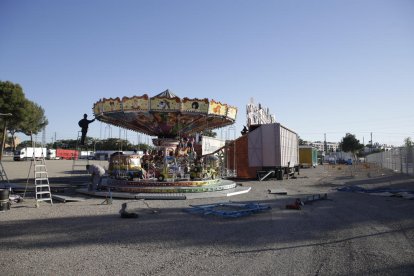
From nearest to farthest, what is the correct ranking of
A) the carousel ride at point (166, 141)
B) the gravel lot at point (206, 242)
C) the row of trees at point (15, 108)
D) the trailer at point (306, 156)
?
1. the gravel lot at point (206, 242)
2. the carousel ride at point (166, 141)
3. the row of trees at point (15, 108)
4. the trailer at point (306, 156)

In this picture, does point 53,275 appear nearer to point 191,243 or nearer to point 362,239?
point 191,243

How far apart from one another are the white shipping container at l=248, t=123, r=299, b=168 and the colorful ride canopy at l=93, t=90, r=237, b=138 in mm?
4743

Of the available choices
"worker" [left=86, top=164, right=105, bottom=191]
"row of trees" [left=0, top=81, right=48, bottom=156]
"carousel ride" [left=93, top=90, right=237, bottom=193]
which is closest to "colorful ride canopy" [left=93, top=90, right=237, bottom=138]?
"carousel ride" [left=93, top=90, right=237, bottom=193]

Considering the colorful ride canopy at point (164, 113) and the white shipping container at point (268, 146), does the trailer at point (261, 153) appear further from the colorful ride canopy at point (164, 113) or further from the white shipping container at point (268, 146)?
the colorful ride canopy at point (164, 113)

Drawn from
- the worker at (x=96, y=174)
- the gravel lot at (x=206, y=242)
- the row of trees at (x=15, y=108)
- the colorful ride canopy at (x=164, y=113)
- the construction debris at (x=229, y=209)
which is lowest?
the gravel lot at (x=206, y=242)

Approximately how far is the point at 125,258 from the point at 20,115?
4461 cm

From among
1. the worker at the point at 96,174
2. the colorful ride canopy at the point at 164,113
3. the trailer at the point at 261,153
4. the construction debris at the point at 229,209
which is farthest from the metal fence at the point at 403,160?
the worker at the point at 96,174

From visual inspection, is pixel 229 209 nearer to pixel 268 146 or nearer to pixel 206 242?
pixel 206 242

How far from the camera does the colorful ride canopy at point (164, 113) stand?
1576 cm

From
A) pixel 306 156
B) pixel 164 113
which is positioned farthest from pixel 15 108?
pixel 306 156

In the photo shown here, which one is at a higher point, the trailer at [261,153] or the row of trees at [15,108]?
the row of trees at [15,108]

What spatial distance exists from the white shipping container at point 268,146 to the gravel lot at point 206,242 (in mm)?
13265

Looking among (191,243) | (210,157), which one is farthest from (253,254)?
(210,157)

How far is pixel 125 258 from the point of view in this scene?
5840 mm
